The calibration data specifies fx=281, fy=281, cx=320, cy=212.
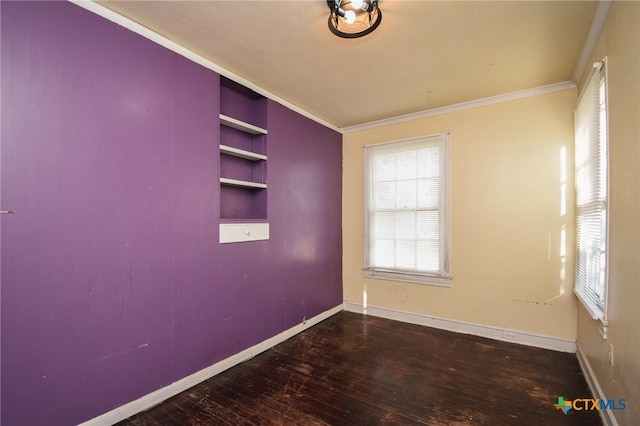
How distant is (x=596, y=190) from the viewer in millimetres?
2035

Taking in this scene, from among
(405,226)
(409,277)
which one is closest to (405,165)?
(405,226)

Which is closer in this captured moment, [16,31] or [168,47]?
[16,31]

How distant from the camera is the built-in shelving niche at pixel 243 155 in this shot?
2.73 metres

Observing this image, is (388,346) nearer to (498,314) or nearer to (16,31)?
(498,314)

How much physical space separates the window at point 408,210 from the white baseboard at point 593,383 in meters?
1.29

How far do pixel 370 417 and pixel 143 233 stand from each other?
2.01 meters

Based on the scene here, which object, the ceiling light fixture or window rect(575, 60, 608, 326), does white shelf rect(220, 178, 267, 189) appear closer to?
the ceiling light fixture

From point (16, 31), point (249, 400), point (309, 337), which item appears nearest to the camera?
point (16, 31)

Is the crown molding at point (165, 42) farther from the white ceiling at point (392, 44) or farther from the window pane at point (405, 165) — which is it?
the window pane at point (405, 165)

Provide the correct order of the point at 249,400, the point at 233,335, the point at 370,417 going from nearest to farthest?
the point at 370,417 < the point at 249,400 < the point at 233,335

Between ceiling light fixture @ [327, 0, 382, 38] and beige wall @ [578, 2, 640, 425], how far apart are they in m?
1.29

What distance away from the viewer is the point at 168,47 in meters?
2.12

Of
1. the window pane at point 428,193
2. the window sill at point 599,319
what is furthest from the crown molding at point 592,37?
the window sill at point 599,319

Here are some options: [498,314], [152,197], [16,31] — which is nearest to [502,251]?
[498,314]
